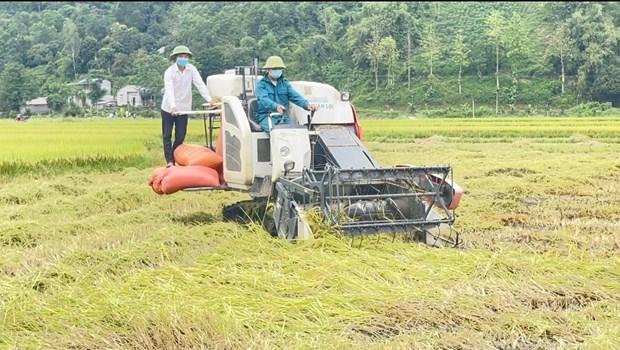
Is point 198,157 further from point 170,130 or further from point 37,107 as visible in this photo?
point 37,107

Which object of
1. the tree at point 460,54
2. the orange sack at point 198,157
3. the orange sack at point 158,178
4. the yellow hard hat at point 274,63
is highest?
the tree at point 460,54

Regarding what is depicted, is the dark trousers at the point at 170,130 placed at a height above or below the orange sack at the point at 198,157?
above

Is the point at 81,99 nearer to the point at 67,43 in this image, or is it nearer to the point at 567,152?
the point at 67,43

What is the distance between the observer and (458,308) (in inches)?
177

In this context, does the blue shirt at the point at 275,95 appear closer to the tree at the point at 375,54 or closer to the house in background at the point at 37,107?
the house in background at the point at 37,107

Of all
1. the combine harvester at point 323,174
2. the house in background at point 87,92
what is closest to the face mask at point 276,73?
the combine harvester at point 323,174

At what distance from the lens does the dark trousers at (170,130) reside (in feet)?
29.8

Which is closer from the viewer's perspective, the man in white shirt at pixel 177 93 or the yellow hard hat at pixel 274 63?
the yellow hard hat at pixel 274 63

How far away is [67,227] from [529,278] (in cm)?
479

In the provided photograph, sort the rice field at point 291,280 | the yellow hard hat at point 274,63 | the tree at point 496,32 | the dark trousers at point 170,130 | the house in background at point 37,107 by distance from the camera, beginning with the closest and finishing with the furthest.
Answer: the rice field at point 291,280, the yellow hard hat at point 274,63, the dark trousers at point 170,130, the house in background at point 37,107, the tree at point 496,32

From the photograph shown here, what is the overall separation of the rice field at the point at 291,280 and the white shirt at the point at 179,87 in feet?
4.20

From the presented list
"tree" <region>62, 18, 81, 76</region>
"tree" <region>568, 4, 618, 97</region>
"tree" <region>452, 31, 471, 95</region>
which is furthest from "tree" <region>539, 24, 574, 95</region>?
"tree" <region>62, 18, 81, 76</region>

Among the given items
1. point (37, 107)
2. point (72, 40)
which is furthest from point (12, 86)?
point (72, 40)

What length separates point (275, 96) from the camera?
26.7 feet
